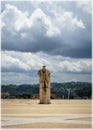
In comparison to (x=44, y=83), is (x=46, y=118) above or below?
below

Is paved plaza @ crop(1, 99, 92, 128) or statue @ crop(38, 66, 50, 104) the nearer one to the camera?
paved plaza @ crop(1, 99, 92, 128)

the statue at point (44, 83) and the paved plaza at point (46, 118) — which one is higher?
the statue at point (44, 83)

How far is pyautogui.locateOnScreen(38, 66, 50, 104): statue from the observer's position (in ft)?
97.8

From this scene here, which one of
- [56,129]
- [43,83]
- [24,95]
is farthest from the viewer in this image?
[24,95]

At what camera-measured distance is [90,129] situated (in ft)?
32.8

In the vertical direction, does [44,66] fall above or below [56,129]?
above

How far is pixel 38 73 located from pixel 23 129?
20.3 meters

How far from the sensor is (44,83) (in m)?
29.8

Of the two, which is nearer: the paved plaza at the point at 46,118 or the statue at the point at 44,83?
the paved plaza at the point at 46,118

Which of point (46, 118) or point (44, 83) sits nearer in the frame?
point (46, 118)

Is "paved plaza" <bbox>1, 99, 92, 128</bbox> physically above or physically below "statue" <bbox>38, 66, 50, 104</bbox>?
below

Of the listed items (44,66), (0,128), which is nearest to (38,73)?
(44,66)

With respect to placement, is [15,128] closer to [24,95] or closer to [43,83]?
[43,83]

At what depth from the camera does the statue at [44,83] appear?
29797mm
